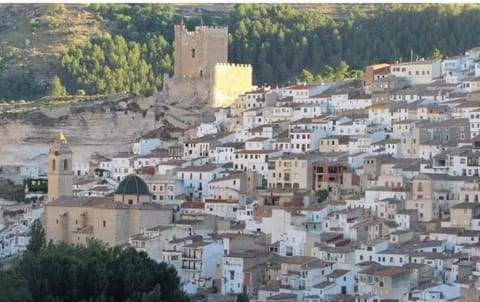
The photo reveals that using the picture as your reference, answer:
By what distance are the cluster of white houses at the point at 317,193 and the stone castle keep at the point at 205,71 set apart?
164 cm

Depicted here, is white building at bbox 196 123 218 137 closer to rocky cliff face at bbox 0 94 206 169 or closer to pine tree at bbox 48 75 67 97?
rocky cliff face at bbox 0 94 206 169

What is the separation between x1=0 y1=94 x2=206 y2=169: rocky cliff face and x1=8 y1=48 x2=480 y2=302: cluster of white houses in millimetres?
2364

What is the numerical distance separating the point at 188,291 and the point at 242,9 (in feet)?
121

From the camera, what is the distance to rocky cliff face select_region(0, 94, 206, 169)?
60656 millimetres

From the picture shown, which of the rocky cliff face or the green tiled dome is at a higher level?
the rocky cliff face

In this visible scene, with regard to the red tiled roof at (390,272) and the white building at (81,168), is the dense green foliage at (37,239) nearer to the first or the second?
the white building at (81,168)

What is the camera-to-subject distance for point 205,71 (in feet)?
200

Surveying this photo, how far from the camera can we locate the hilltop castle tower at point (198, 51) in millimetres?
61062

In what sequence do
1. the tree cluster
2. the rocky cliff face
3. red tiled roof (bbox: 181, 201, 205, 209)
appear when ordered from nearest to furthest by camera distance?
the tree cluster → red tiled roof (bbox: 181, 201, 205, 209) → the rocky cliff face

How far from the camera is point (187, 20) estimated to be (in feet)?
274

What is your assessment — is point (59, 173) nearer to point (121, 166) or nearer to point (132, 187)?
point (132, 187)

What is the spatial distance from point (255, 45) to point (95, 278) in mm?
33407

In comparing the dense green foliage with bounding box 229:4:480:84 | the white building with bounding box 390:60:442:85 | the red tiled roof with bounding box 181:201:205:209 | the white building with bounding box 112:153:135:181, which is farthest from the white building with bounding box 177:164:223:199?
the dense green foliage with bounding box 229:4:480:84

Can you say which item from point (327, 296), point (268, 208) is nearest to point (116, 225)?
point (268, 208)
